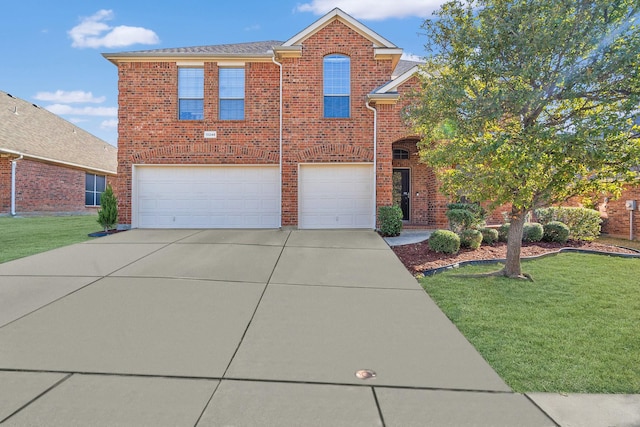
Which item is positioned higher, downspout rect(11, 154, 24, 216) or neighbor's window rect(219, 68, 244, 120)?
neighbor's window rect(219, 68, 244, 120)

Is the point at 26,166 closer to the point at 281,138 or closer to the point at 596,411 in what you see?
the point at 281,138

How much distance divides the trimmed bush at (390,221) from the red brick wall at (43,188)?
18052 millimetres

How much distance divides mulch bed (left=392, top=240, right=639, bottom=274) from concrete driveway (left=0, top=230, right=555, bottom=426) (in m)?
1.11

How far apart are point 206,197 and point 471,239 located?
841cm

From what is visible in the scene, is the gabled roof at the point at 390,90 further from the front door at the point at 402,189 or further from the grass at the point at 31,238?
the grass at the point at 31,238

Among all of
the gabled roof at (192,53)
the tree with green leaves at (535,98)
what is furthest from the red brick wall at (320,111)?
the tree with green leaves at (535,98)

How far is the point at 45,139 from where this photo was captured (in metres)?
20.2

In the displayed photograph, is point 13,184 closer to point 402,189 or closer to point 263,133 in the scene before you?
point 263,133

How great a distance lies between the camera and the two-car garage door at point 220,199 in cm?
1201

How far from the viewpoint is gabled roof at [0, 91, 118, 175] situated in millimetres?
17859

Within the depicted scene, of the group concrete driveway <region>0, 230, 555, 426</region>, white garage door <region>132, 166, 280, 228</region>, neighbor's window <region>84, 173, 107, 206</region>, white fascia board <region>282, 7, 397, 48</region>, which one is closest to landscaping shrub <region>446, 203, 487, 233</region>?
concrete driveway <region>0, 230, 555, 426</region>

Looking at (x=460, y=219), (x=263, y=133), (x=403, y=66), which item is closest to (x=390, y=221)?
(x=460, y=219)

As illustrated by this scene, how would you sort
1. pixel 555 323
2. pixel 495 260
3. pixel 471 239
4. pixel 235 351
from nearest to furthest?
pixel 235 351, pixel 555 323, pixel 495 260, pixel 471 239

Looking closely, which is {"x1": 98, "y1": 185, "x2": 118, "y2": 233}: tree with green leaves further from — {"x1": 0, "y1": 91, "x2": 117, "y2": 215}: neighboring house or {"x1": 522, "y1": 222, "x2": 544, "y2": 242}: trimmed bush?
{"x1": 522, "y1": 222, "x2": 544, "y2": 242}: trimmed bush
